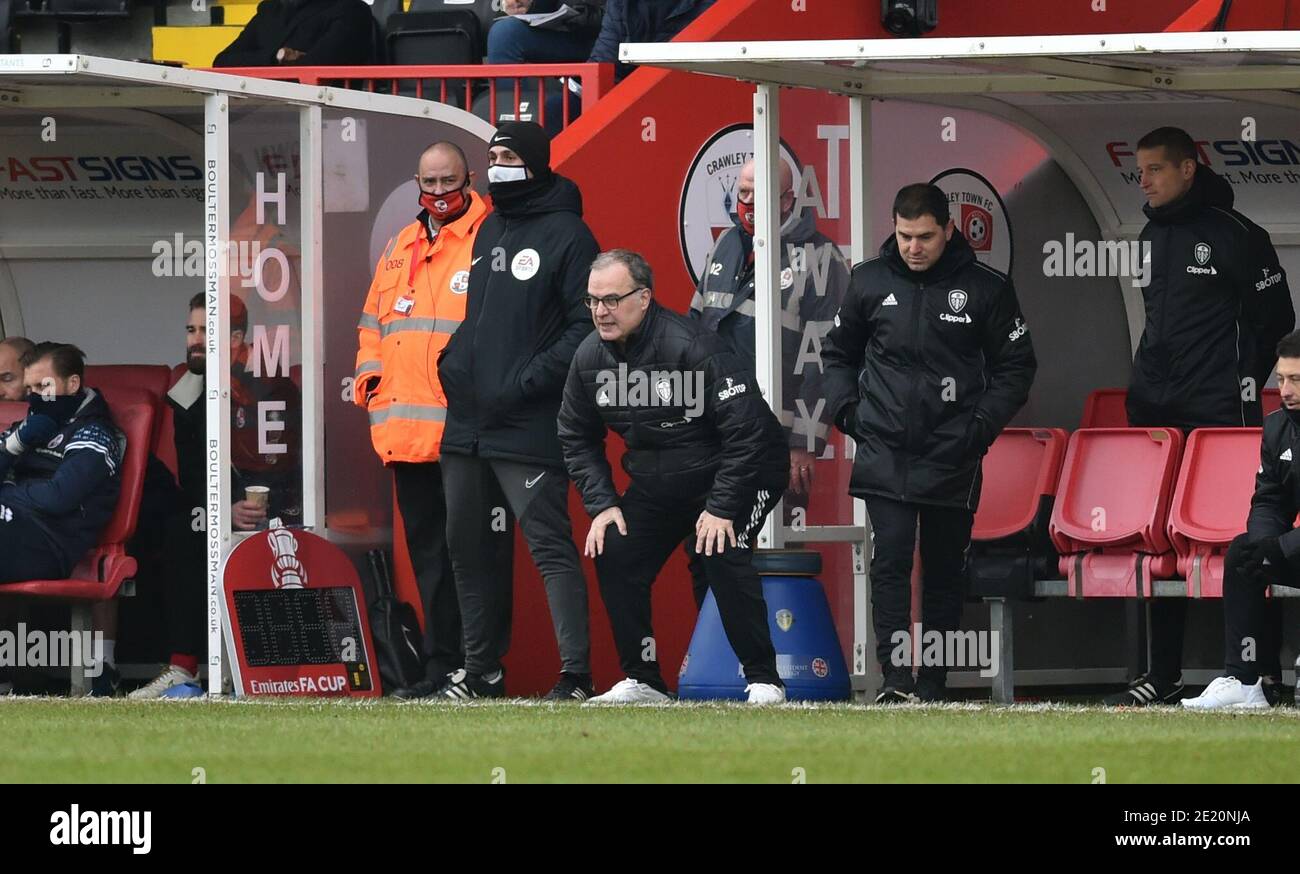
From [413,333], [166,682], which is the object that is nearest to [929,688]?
[413,333]

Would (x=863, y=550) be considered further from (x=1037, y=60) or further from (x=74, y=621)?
(x=74, y=621)

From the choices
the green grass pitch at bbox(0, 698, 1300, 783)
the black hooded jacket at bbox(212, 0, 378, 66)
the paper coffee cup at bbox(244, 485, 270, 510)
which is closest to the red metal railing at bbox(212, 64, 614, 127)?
the black hooded jacket at bbox(212, 0, 378, 66)

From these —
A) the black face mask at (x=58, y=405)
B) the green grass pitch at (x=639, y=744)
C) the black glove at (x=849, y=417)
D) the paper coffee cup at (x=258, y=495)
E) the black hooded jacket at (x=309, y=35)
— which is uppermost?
the black hooded jacket at (x=309, y=35)

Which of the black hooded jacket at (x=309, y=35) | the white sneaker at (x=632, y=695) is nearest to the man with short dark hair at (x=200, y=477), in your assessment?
the white sneaker at (x=632, y=695)

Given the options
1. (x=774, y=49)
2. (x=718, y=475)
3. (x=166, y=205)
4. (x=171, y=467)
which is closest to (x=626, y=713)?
(x=718, y=475)

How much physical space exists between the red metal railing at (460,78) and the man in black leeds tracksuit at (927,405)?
2.47 m

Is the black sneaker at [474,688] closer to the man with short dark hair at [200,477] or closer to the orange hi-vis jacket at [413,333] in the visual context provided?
the orange hi-vis jacket at [413,333]

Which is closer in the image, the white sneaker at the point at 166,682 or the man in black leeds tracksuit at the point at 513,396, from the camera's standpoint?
the man in black leeds tracksuit at the point at 513,396

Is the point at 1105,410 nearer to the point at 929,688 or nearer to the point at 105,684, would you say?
the point at 929,688

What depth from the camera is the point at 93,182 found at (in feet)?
43.3

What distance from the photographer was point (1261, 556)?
981cm

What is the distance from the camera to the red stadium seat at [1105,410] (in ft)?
37.8

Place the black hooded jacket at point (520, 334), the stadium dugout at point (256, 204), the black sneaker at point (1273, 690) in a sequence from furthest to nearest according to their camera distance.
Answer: the stadium dugout at point (256, 204)
the black hooded jacket at point (520, 334)
the black sneaker at point (1273, 690)

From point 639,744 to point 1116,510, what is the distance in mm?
3254
